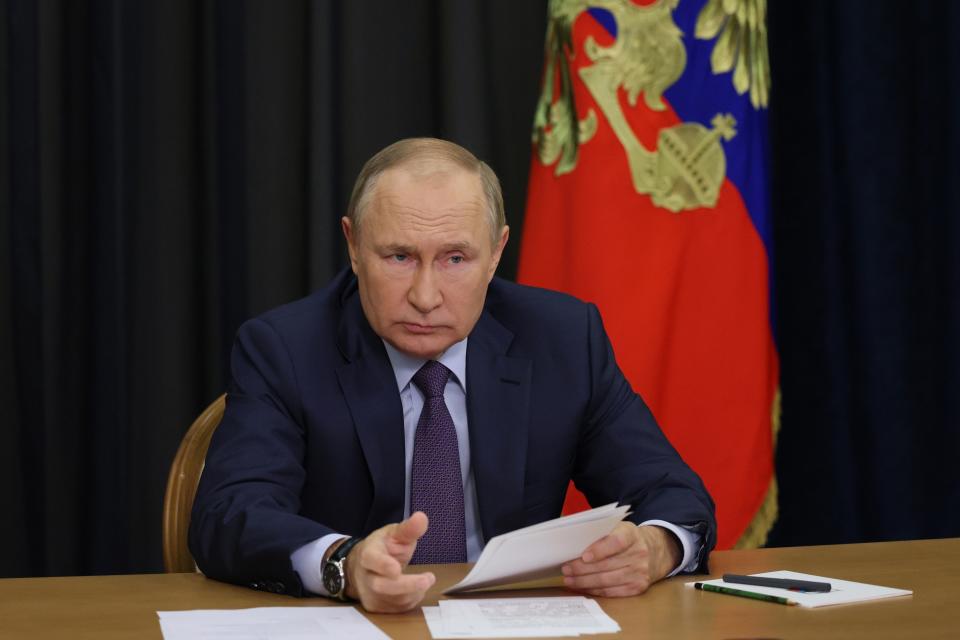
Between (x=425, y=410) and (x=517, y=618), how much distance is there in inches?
26.4

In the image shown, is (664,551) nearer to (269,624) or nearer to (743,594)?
(743,594)

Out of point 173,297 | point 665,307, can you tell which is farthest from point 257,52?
point 665,307

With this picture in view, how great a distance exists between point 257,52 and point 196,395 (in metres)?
1.06

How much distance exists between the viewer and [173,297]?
11.3 feet

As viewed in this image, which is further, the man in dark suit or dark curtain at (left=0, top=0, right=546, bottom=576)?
dark curtain at (left=0, top=0, right=546, bottom=576)

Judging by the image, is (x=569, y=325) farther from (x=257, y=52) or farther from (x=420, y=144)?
(x=257, y=52)

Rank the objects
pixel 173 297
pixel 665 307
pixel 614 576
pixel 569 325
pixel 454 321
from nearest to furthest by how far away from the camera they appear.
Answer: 1. pixel 614 576
2. pixel 454 321
3. pixel 569 325
4. pixel 665 307
5. pixel 173 297

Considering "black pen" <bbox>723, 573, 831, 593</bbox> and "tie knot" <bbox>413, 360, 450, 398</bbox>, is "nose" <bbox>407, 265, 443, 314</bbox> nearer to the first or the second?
"tie knot" <bbox>413, 360, 450, 398</bbox>

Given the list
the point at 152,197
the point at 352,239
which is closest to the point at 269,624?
the point at 352,239

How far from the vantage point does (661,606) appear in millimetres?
1561

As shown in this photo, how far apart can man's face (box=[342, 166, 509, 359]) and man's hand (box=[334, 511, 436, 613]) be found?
0.57 m

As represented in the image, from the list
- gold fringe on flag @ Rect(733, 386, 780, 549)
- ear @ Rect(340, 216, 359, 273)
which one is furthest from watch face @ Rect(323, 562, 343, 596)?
gold fringe on flag @ Rect(733, 386, 780, 549)

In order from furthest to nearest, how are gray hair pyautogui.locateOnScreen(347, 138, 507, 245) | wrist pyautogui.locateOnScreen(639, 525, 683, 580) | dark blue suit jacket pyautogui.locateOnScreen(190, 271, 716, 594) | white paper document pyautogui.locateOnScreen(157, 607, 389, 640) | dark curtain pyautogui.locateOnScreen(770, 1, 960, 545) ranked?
dark curtain pyautogui.locateOnScreen(770, 1, 960, 545)
gray hair pyautogui.locateOnScreen(347, 138, 507, 245)
dark blue suit jacket pyautogui.locateOnScreen(190, 271, 716, 594)
wrist pyautogui.locateOnScreen(639, 525, 683, 580)
white paper document pyautogui.locateOnScreen(157, 607, 389, 640)

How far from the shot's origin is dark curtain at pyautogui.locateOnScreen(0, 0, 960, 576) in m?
3.35
